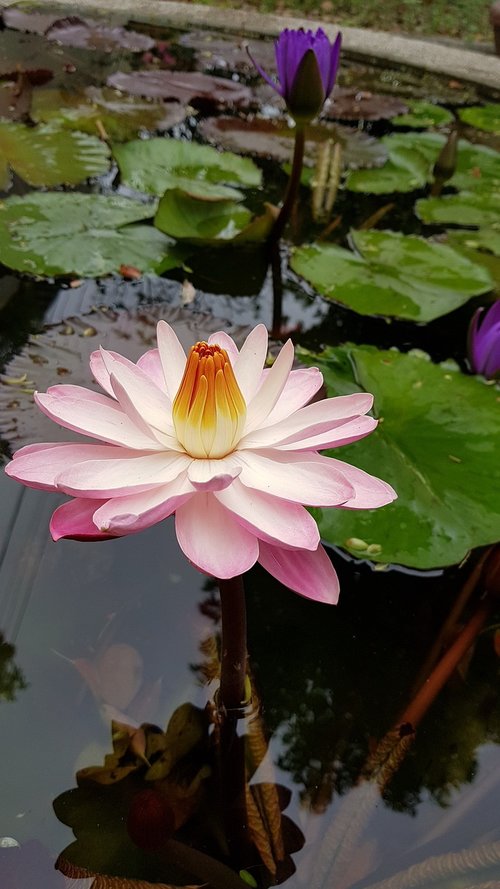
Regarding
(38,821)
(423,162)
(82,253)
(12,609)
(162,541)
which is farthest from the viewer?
(423,162)

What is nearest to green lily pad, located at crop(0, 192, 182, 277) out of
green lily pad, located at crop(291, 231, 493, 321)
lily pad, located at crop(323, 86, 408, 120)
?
green lily pad, located at crop(291, 231, 493, 321)

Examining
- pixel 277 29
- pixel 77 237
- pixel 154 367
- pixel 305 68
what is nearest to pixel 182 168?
pixel 77 237

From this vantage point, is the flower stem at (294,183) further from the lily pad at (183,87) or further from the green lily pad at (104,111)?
the lily pad at (183,87)

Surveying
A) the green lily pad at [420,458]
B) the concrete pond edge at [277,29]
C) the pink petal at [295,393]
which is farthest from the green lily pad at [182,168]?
the concrete pond edge at [277,29]

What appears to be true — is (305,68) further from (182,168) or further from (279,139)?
(279,139)

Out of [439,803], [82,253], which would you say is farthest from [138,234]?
[439,803]

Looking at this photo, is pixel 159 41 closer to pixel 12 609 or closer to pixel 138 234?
pixel 138 234

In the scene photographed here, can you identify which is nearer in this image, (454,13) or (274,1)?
(274,1)
